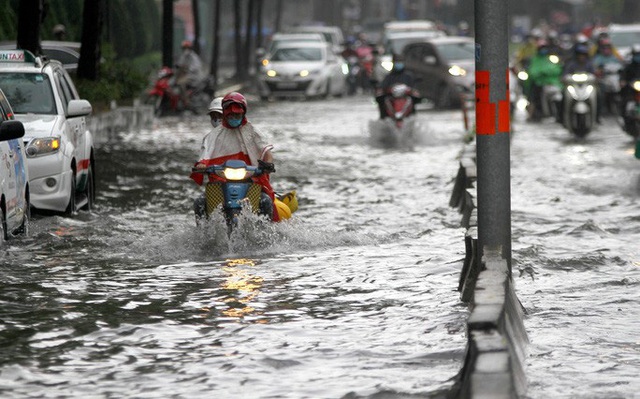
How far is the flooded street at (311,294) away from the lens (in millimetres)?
8211

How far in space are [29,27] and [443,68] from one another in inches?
668

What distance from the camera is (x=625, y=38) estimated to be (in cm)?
3878

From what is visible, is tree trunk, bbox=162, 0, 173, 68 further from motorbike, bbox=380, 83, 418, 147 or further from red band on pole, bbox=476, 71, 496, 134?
red band on pole, bbox=476, 71, 496, 134

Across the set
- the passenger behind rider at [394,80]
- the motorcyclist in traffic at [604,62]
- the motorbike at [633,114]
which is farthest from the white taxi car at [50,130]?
the motorcyclist in traffic at [604,62]

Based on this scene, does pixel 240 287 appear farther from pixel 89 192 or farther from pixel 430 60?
pixel 430 60

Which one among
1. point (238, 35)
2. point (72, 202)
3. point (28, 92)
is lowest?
point (238, 35)

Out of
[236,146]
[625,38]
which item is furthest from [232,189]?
[625,38]

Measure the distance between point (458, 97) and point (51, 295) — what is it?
90.7 feet

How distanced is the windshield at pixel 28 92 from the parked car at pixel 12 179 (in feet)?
6.27

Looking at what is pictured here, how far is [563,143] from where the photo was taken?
26578 millimetres

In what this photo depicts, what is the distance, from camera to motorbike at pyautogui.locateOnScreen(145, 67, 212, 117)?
3525 centimetres

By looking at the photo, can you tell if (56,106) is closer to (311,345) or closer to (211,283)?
(211,283)

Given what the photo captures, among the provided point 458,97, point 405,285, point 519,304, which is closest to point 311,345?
point 519,304

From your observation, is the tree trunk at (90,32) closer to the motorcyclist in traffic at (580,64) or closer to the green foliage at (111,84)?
the green foliage at (111,84)
